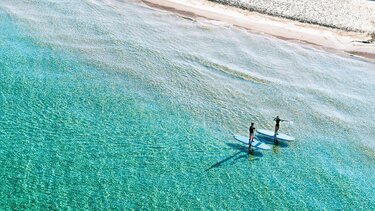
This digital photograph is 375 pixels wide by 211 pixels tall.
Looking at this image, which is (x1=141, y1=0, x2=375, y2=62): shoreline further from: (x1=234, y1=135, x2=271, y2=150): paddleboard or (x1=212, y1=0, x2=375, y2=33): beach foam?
(x1=234, y1=135, x2=271, y2=150): paddleboard

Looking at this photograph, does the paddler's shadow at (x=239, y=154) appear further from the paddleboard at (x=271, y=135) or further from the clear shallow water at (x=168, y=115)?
the paddleboard at (x=271, y=135)

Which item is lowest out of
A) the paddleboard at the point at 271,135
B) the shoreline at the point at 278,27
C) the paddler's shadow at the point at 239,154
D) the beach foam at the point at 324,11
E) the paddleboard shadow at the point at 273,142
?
the paddler's shadow at the point at 239,154

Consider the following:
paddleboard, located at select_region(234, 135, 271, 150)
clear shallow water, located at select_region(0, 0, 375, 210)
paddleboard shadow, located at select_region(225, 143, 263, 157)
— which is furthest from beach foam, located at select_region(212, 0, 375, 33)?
paddleboard shadow, located at select_region(225, 143, 263, 157)

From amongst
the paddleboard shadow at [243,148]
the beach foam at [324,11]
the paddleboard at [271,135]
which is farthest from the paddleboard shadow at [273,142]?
the beach foam at [324,11]

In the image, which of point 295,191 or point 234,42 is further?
point 234,42

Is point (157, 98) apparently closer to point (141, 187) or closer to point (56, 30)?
point (141, 187)

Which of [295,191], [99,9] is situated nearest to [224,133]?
[295,191]
